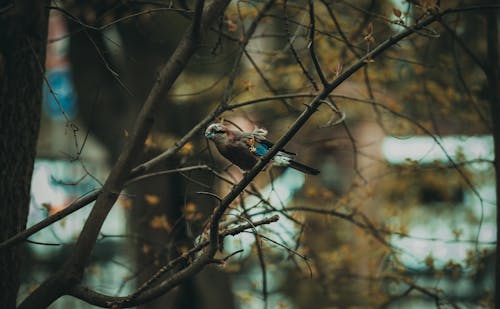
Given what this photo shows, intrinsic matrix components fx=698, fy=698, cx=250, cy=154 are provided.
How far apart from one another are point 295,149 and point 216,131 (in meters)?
7.05

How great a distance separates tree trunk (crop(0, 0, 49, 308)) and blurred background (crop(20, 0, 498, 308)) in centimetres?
23

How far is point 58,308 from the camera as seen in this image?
1247cm

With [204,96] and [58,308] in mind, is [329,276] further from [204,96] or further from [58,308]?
[58,308]

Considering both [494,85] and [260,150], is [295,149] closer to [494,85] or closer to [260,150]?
[494,85]

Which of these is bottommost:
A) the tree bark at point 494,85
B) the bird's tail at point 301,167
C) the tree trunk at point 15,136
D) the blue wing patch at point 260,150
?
the tree trunk at point 15,136

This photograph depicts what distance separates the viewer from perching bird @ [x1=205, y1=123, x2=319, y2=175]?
506cm

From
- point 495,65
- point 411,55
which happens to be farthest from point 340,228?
point 495,65

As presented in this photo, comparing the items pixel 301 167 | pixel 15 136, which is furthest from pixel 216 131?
pixel 15 136

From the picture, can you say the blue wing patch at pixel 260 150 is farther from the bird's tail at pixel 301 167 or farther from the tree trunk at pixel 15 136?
the tree trunk at pixel 15 136

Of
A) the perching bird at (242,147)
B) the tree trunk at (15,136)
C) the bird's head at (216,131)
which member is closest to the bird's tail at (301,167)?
the perching bird at (242,147)

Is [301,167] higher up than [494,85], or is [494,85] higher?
[494,85]

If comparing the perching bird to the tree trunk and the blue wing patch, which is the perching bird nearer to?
the blue wing patch

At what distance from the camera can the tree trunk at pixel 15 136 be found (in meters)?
4.16

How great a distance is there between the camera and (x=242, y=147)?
5246 mm
